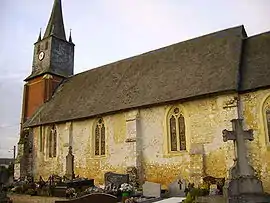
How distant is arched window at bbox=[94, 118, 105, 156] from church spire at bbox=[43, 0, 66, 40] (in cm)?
1192

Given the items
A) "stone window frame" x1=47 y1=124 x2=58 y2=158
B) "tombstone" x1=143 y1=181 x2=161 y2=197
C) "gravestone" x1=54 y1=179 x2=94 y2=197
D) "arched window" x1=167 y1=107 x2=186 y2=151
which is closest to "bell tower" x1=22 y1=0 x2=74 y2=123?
"stone window frame" x1=47 y1=124 x2=58 y2=158

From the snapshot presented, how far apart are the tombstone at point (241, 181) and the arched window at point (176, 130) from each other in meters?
6.57

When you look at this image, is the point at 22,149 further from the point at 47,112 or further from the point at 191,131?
the point at 191,131

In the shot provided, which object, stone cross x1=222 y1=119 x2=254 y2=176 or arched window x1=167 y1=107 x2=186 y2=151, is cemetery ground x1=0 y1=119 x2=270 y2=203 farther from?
arched window x1=167 y1=107 x2=186 y2=151

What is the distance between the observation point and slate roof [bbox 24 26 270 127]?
51.7 feet

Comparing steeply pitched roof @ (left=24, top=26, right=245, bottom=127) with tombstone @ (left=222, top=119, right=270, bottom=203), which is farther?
steeply pitched roof @ (left=24, top=26, right=245, bottom=127)

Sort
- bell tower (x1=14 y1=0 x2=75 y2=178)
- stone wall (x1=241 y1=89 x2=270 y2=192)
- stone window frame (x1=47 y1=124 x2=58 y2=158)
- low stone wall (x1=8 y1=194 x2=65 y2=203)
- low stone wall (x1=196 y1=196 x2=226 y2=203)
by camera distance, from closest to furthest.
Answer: low stone wall (x1=196 y1=196 x2=226 y2=203)
stone wall (x1=241 y1=89 x2=270 y2=192)
low stone wall (x1=8 y1=194 x2=65 y2=203)
stone window frame (x1=47 y1=124 x2=58 y2=158)
bell tower (x1=14 y1=0 x2=75 y2=178)

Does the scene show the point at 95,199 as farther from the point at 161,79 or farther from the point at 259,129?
the point at 161,79

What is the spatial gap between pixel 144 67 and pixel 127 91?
8.00ft

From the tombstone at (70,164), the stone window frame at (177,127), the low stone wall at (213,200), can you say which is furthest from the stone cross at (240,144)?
the tombstone at (70,164)

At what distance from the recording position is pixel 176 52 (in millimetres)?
19938

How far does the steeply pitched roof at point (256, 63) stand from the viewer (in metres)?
14.3

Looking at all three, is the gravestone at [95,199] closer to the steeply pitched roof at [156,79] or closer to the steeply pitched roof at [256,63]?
the steeply pitched roof at [156,79]

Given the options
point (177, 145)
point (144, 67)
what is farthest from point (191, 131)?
point (144, 67)
